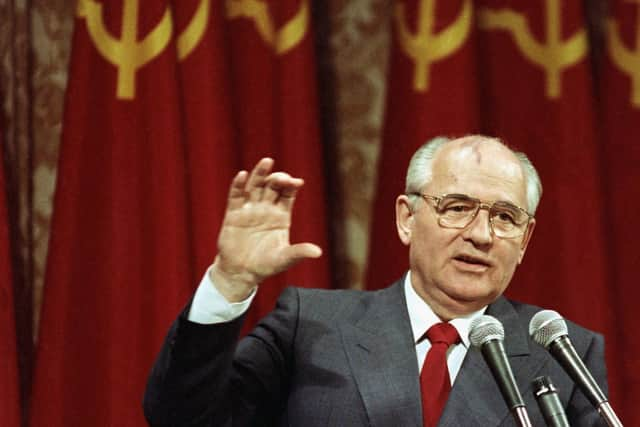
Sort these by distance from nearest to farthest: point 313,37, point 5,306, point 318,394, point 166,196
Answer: point 318,394, point 5,306, point 166,196, point 313,37

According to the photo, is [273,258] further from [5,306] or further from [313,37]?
[313,37]

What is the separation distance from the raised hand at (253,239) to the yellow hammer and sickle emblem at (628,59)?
1.36 metres

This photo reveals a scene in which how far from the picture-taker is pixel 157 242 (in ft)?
7.34

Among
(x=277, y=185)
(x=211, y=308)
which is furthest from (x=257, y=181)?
(x=211, y=308)

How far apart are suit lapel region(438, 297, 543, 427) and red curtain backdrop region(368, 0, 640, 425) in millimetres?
710

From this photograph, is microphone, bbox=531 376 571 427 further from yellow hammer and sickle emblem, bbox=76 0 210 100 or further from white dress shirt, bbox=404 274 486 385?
yellow hammer and sickle emblem, bbox=76 0 210 100

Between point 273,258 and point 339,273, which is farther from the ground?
point 273,258

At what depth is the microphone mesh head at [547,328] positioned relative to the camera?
1353 mm

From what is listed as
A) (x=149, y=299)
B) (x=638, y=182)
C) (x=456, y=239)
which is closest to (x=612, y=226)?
(x=638, y=182)

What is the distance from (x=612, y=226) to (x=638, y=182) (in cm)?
14

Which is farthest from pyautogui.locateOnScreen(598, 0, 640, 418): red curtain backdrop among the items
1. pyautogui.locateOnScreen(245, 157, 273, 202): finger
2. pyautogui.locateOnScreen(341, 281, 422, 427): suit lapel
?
pyautogui.locateOnScreen(245, 157, 273, 202): finger

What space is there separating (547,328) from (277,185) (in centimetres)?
48

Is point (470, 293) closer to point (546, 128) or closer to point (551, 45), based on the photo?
point (546, 128)

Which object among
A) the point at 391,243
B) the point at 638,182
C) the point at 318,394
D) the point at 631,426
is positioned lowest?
the point at 631,426
